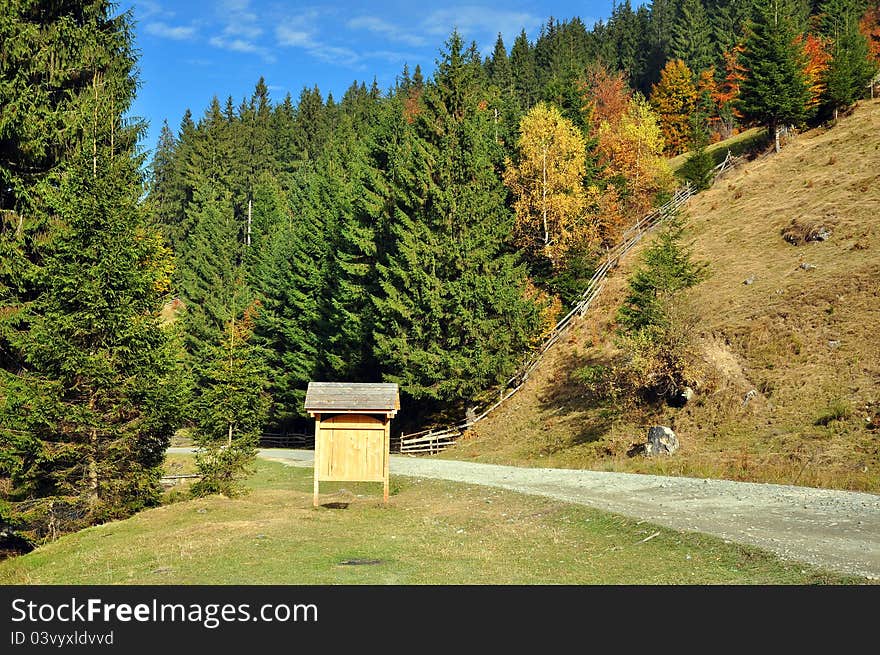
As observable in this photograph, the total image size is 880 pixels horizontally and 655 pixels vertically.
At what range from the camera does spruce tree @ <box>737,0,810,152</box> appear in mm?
52312

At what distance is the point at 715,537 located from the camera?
1256 cm

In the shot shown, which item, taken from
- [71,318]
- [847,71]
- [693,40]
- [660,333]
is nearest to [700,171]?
[847,71]

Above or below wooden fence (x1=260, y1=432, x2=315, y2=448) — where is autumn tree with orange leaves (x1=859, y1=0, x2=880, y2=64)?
above

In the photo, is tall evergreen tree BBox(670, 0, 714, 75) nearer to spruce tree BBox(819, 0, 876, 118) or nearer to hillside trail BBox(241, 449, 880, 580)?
spruce tree BBox(819, 0, 876, 118)

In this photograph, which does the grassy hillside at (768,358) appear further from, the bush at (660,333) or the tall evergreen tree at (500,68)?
the tall evergreen tree at (500,68)

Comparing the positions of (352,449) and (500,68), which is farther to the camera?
(500,68)

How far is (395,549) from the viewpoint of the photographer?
12.8 meters

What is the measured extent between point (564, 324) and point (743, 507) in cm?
2820

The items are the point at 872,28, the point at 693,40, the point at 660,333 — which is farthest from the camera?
the point at 693,40

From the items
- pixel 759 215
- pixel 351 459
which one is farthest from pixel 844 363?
pixel 759 215

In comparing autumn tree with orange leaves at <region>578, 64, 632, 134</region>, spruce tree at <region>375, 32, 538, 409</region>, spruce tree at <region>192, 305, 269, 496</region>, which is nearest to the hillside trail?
spruce tree at <region>192, 305, 269, 496</region>

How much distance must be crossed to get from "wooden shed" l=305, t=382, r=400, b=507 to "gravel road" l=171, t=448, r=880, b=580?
4.44 metres

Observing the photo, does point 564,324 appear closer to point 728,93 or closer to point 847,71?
point 847,71

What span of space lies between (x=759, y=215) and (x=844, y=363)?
21.8 meters
